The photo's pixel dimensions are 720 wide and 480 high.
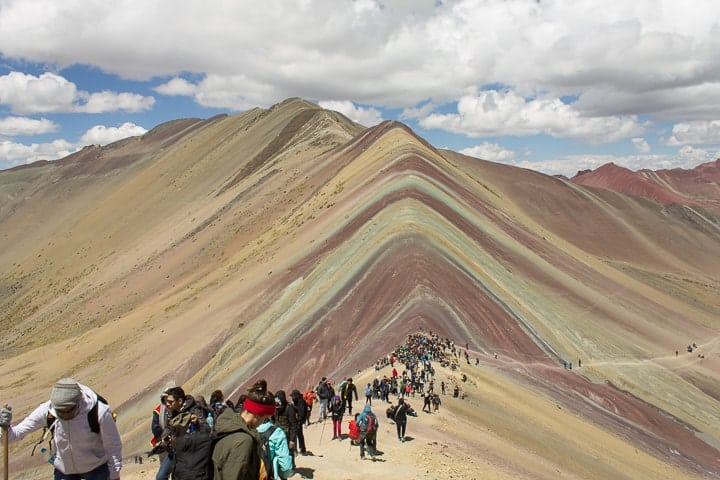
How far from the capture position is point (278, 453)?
6.30 metres

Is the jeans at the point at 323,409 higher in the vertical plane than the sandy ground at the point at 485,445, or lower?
higher

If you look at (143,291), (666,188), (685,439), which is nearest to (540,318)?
(685,439)

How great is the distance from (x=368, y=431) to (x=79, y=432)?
7165 mm

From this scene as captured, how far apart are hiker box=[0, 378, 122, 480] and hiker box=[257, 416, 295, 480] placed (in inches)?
58.1

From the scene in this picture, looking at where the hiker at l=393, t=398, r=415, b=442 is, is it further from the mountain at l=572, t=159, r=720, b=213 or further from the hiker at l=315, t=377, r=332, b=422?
the mountain at l=572, t=159, r=720, b=213

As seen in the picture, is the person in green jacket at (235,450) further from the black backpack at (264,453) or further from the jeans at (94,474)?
the jeans at (94,474)

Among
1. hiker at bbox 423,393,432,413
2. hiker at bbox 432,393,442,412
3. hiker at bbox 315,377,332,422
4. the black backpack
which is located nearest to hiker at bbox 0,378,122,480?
the black backpack

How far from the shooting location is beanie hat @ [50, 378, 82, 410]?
546cm

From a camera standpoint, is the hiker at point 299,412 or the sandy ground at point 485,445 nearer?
the hiker at point 299,412

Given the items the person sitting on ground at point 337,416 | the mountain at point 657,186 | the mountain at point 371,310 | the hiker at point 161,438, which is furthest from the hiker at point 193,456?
the mountain at point 657,186

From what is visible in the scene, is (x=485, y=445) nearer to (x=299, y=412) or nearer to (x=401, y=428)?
(x=401, y=428)

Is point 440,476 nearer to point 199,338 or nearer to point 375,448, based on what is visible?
point 375,448

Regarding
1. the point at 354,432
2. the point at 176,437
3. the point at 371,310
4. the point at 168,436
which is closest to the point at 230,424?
the point at 176,437

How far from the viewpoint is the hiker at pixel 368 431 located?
12008 mm
